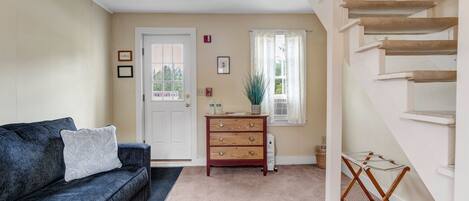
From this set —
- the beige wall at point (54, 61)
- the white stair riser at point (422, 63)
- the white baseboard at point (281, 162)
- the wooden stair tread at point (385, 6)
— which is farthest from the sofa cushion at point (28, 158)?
the white stair riser at point (422, 63)

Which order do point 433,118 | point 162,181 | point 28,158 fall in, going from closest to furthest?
1. point 433,118
2. point 28,158
3. point 162,181

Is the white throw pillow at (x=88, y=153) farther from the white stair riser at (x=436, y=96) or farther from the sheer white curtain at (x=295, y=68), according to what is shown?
the sheer white curtain at (x=295, y=68)

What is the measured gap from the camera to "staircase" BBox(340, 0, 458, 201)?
1.30 meters

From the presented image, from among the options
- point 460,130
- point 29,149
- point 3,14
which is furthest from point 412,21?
point 3,14

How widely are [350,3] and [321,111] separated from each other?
2682 millimetres

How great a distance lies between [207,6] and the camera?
12.9 ft

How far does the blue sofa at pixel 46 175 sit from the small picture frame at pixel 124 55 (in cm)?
180

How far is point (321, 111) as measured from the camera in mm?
4414

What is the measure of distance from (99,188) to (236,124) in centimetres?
202

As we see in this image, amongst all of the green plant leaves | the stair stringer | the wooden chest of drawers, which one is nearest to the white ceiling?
the green plant leaves

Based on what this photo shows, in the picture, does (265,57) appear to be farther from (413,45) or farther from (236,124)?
(413,45)

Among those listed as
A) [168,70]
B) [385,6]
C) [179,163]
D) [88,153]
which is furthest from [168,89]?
[385,6]

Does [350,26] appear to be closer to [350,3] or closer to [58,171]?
[350,3]

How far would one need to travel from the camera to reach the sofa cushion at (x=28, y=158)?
6.11 ft
